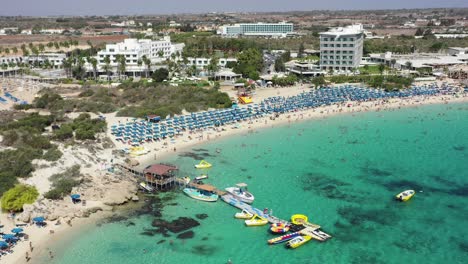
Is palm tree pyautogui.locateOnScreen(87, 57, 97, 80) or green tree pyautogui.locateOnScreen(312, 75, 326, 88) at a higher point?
palm tree pyautogui.locateOnScreen(87, 57, 97, 80)

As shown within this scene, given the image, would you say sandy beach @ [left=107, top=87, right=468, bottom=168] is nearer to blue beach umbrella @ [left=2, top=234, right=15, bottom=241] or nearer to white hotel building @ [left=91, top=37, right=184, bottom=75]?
blue beach umbrella @ [left=2, top=234, right=15, bottom=241]

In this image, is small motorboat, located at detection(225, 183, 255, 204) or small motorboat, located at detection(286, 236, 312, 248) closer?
small motorboat, located at detection(286, 236, 312, 248)

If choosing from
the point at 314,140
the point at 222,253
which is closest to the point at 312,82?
the point at 314,140

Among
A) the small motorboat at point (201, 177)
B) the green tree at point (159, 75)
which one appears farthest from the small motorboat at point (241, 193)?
the green tree at point (159, 75)

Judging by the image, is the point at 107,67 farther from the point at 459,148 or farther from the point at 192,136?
the point at 459,148

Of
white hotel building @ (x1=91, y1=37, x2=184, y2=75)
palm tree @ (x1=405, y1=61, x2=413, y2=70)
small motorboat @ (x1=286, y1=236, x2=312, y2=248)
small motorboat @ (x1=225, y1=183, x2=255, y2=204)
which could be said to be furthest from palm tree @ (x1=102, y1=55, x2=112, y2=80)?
small motorboat @ (x1=286, y1=236, x2=312, y2=248)

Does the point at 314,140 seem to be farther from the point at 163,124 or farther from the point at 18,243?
the point at 18,243
